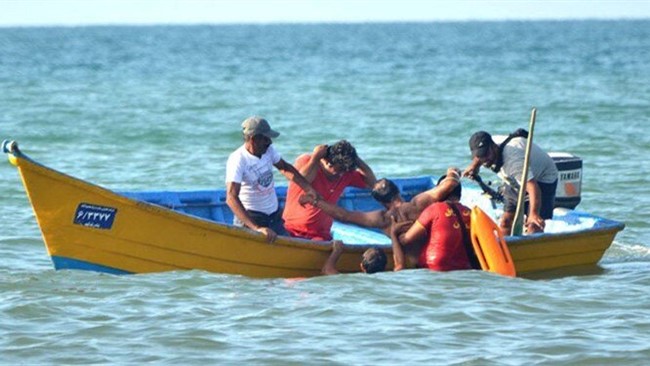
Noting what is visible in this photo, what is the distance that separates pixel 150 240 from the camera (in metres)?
12.2

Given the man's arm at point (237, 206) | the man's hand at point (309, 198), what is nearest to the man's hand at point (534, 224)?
Answer: the man's hand at point (309, 198)

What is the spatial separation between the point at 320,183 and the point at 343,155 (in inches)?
16.6

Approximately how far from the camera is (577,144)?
25.3m

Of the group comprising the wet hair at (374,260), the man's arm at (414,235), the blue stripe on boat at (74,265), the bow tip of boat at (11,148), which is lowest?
the wet hair at (374,260)

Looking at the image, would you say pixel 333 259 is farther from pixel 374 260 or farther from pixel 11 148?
pixel 11 148

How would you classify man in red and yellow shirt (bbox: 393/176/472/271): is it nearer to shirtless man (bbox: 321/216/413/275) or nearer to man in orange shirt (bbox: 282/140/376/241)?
shirtless man (bbox: 321/216/413/275)

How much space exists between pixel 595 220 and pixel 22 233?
6.01 metres

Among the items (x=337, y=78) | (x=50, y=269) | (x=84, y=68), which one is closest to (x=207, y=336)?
(x=50, y=269)

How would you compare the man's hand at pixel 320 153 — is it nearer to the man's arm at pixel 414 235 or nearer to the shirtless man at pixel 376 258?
the shirtless man at pixel 376 258

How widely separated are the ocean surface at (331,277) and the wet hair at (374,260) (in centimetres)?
9

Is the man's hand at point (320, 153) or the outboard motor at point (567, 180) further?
the outboard motor at point (567, 180)

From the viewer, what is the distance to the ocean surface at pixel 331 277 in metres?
10.6

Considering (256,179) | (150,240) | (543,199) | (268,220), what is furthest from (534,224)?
(150,240)

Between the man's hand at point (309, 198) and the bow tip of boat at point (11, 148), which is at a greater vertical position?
the bow tip of boat at point (11, 148)
